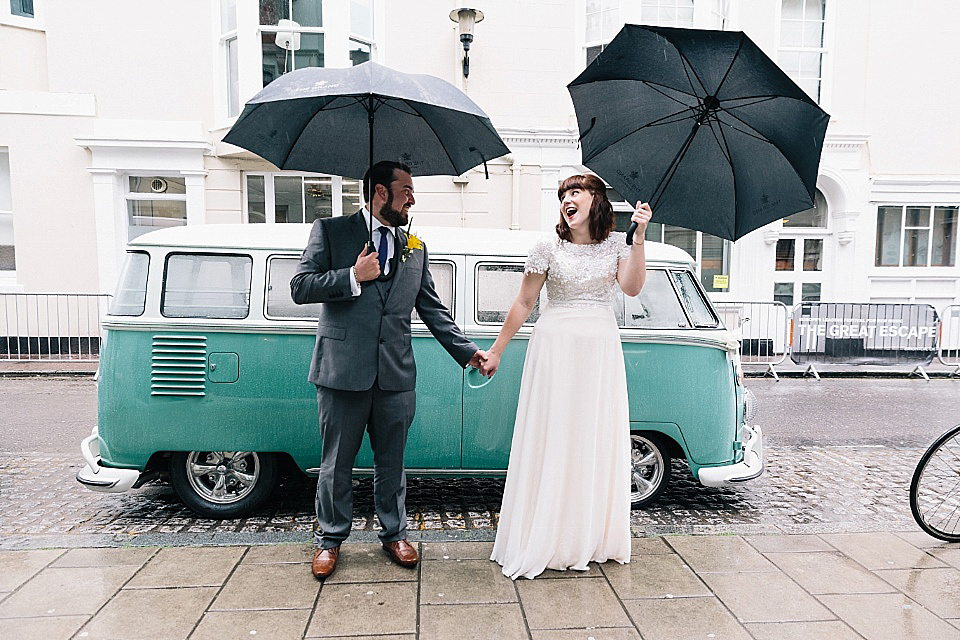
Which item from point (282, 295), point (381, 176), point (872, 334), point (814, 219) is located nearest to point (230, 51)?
point (282, 295)

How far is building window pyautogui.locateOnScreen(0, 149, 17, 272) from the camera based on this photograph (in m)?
12.7

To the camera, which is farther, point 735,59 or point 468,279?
point 468,279

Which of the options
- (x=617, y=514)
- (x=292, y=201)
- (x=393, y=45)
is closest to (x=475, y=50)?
(x=393, y=45)

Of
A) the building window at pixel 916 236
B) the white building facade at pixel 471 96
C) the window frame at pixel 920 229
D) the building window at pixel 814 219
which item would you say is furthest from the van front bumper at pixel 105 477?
the building window at pixel 916 236

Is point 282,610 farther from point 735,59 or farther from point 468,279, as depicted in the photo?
point 735,59

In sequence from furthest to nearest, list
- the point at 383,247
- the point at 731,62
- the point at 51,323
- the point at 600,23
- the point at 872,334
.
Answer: the point at 600,23 < the point at 51,323 < the point at 872,334 < the point at 383,247 < the point at 731,62

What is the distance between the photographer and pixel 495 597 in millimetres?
3301

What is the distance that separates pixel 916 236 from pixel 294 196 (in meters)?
13.6

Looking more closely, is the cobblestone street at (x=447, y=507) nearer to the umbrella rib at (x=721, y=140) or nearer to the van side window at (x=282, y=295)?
the van side window at (x=282, y=295)

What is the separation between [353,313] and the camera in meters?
3.43

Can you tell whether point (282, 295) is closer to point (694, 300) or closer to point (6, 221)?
point (694, 300)

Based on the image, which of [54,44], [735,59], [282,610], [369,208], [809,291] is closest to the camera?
[735,59]

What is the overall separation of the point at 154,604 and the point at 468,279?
2626 millimetres

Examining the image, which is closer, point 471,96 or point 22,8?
point 22,8
